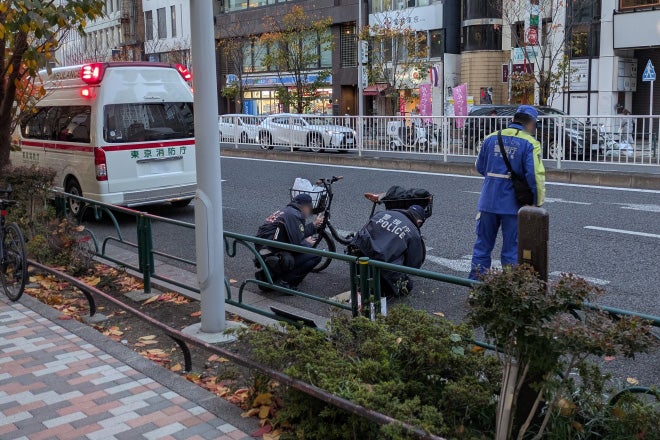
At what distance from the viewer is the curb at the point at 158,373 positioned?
4270 mm

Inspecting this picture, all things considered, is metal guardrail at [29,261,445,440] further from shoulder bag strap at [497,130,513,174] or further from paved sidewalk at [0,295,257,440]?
shoulder bag strap at [497,130,513,174]

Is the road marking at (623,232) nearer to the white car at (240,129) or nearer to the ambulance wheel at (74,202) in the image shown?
the ambulance wheel at (74,202)

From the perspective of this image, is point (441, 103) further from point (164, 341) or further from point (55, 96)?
point (164, 341)

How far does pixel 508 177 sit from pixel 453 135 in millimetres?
11338

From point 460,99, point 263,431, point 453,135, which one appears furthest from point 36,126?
point 460,99

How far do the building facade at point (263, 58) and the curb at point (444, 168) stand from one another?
21.1 metres

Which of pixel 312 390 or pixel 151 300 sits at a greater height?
pixel 312 390

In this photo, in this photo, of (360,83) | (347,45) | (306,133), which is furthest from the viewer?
(347,45)

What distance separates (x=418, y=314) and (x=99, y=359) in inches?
97.7

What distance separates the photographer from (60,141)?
479 inches

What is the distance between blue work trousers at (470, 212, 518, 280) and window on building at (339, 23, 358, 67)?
1494 inches

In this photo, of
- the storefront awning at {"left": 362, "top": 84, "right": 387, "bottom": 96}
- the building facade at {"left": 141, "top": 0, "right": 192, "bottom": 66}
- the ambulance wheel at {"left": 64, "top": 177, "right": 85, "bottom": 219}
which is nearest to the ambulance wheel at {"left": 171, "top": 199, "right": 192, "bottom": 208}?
the ambulance wheel at {"left": 64, "top": 177, "right": 85, "bottom": 219}

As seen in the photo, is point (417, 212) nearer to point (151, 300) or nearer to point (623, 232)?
point (151, 300)

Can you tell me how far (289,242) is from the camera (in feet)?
22.7
